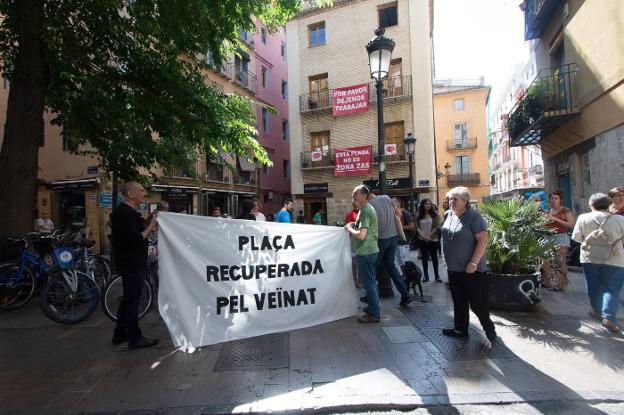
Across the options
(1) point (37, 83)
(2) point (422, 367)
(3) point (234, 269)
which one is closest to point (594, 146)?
(2) point (422, 367)

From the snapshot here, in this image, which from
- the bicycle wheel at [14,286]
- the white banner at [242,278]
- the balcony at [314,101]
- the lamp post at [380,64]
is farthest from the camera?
the balcony at [314,101]

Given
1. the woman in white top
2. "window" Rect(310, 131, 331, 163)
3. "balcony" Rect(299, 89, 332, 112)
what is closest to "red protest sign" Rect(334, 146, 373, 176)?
"window" Rect(310, 131, 331, 163)

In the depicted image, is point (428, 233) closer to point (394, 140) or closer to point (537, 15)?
point (537, 15)

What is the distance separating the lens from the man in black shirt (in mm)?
4395

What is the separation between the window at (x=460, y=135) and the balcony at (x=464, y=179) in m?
3.26

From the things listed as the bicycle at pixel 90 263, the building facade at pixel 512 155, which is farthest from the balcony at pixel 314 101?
the bicycle at pixel 90 263

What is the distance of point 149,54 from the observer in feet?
25.8

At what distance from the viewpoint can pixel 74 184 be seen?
17.3m

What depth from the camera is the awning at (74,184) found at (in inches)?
674

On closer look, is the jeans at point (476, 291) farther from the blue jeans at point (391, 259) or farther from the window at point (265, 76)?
the window at point (265, 76)

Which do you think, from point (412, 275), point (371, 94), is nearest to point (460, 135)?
point (371, 94)

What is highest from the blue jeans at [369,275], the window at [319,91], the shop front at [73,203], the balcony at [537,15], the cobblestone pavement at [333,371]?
the window at [319,91]

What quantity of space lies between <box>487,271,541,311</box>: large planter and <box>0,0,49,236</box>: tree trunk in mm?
7478

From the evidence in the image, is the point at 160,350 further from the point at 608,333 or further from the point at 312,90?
the point at 312,90
